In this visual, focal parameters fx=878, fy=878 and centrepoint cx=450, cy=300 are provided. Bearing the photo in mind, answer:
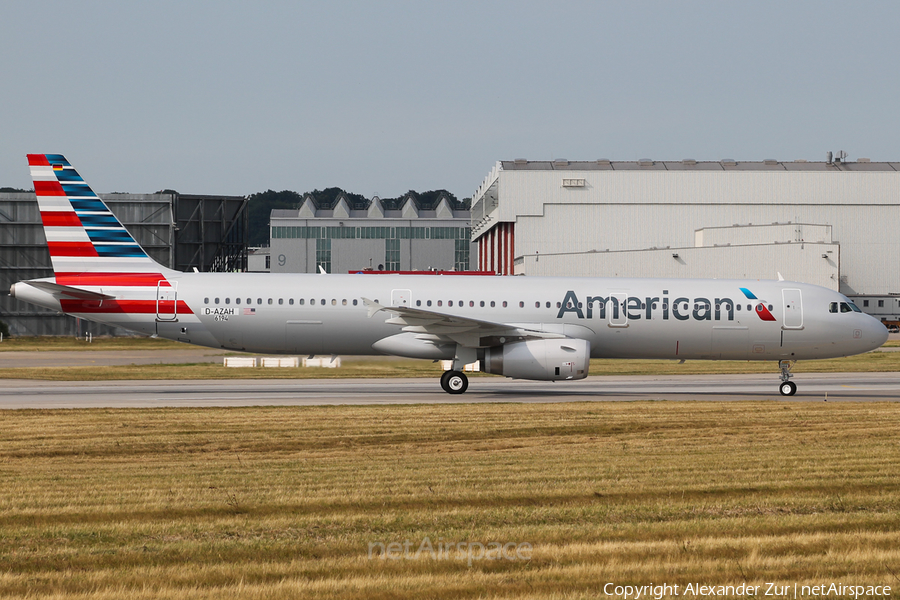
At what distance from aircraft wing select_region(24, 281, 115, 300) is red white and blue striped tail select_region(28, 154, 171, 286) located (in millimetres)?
568

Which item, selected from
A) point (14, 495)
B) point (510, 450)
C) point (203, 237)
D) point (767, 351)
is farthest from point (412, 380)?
point (203, 237)

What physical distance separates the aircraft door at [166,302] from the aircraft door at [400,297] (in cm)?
655

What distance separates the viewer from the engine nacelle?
24.9 meters

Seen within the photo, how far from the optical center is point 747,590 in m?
6.89

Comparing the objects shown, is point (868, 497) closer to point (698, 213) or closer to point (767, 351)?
point (767, 351)

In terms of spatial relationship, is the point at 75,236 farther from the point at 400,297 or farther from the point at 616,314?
the point at 616,314

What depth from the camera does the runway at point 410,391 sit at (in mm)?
23656

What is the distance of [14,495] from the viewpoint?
33.9 ft

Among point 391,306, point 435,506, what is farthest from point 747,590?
point 391,306

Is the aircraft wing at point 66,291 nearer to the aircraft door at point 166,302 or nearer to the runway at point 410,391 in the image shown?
the aircraft door at point 166,302

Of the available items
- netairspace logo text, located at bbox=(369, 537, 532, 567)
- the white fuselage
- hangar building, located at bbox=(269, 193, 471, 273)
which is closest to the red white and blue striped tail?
the white fuselage

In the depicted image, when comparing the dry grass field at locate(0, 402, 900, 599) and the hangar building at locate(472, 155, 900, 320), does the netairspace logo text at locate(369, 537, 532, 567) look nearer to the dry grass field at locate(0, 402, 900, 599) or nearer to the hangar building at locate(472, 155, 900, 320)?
the dry grass field at locate(0, 402, 900, 599)

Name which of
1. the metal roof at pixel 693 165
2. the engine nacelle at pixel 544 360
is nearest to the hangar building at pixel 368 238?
the metal roof at pixel 693 165

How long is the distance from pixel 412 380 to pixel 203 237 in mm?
48076
